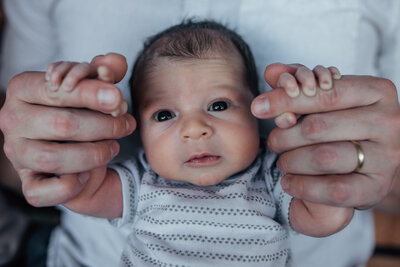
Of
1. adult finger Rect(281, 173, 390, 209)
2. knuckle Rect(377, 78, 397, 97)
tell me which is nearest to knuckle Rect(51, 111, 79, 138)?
adult finger Rect(281, 173, 390, 209)

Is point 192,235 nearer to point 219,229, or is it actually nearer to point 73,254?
point 219,229

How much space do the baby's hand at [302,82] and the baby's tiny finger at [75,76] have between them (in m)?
0.37

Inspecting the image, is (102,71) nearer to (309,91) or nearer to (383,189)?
(309,91)

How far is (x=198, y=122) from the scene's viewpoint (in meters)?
0.85

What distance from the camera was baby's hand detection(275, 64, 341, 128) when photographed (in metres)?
0.68

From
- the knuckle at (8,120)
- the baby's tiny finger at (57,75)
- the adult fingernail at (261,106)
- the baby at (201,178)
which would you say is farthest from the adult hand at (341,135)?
the knuckle at (8,120)

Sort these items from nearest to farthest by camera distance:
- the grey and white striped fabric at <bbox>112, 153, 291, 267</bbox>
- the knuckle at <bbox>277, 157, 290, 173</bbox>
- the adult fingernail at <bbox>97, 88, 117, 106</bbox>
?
the adult fingernail at <bbox>97, 88, 117, 106</bbox> < the knuckle at <bbox>277, 157, 290, 173</bbox> < the grey and white striped fabric at <bbox>112, 153, 291, 267</bbox>

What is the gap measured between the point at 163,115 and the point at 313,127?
40 cm

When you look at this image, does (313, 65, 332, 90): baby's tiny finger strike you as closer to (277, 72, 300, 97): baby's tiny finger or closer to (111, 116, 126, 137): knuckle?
(277, 72, 300, 97): baby's tiny finger

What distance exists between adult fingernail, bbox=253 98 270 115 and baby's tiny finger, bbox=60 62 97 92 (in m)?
0.32

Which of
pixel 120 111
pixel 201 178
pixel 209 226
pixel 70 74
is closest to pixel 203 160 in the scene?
pixel 201 178

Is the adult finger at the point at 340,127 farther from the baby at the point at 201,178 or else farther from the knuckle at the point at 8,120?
the knuckle at the point at 8,120

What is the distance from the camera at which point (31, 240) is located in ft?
4.31

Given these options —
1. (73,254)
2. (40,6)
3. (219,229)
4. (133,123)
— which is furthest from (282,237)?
(40,6)
